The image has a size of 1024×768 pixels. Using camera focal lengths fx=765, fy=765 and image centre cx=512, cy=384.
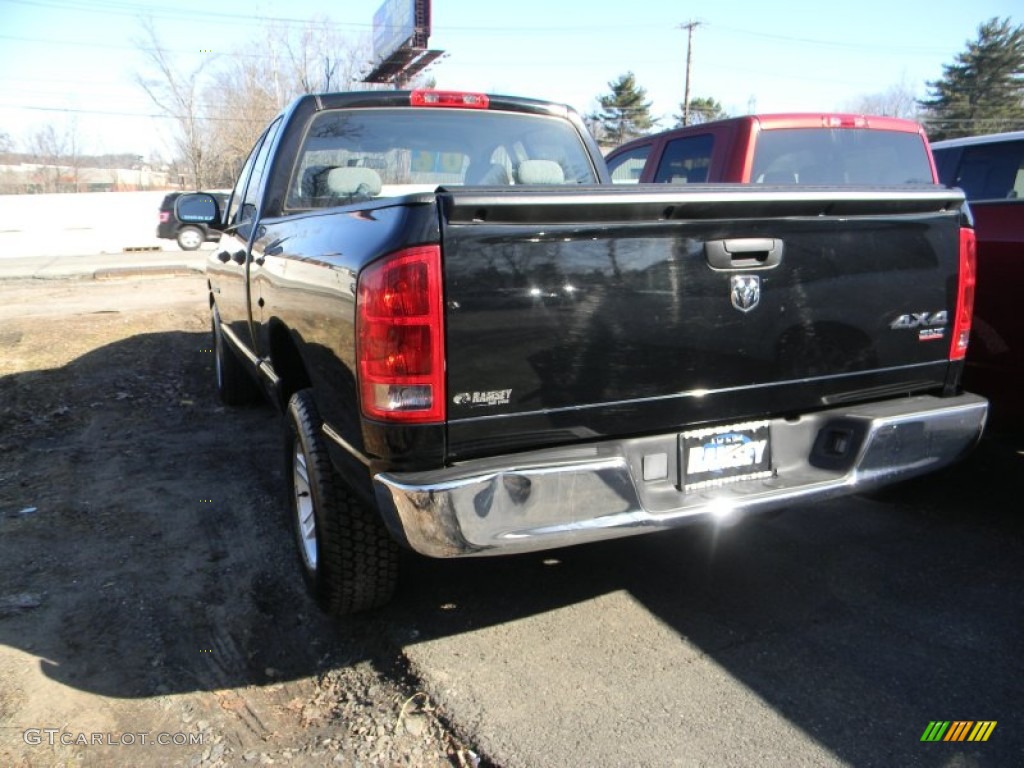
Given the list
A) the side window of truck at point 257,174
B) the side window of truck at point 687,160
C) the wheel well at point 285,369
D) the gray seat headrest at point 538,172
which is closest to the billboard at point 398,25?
the side window of truck at point 687,160

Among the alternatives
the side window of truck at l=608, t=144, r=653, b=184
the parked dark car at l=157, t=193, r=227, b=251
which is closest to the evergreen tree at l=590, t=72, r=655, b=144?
the parked dark car at l=157, t=193, r=227, b=251

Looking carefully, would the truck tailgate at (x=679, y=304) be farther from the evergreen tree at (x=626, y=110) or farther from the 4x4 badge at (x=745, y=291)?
the evergreen tree at (x=626, y=110)

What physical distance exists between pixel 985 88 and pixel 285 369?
175 ft

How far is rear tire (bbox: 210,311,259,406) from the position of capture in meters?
5.96

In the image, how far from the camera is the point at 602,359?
2387 millimetres

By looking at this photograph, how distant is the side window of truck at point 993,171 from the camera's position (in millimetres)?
5555

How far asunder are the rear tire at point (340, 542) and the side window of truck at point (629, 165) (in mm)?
4734

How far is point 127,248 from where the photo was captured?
79.5ft

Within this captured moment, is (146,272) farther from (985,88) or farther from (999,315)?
(985,88)

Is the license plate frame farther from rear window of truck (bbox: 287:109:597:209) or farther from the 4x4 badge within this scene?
rear window of truck (bbox: 287:109:597:209)

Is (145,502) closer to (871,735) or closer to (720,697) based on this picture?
(720,697)

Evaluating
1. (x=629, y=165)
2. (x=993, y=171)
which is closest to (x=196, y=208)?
(x=629, y=165)

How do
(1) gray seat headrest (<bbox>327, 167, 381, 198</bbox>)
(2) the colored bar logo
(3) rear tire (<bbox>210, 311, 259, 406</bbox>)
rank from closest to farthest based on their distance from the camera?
1. (2) the colored bar logo
2. (1) gray seat headrest (<bbox>327, 167, 381, 198</bbox>)
3. (3) rear tire (<bbox>210, 311, 259, 406</bbox>)

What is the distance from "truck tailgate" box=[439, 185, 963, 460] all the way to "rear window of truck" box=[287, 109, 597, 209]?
1.68 m
